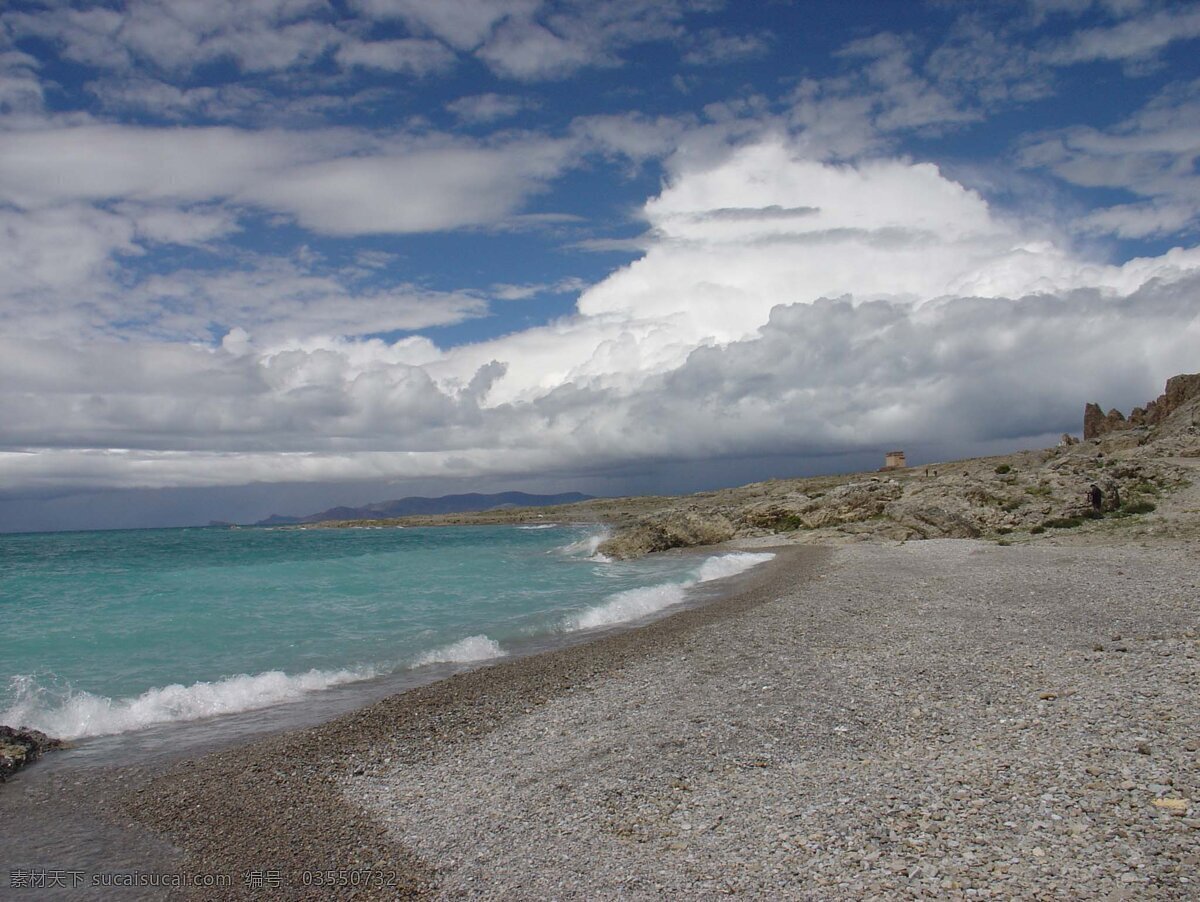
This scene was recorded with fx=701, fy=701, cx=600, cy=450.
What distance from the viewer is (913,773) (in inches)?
283

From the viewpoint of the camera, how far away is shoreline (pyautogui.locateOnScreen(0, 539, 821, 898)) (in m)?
7.24

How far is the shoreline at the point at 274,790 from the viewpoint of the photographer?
7.24 meters

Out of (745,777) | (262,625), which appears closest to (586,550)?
(262,625)

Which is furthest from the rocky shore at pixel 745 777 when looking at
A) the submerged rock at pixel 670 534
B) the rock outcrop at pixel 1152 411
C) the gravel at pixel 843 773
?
the rock outcrop at pixel 1152 411

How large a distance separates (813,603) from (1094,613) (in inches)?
256

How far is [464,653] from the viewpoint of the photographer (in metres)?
17.5

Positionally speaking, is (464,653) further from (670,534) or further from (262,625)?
(670,534)

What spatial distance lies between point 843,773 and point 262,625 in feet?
72.7

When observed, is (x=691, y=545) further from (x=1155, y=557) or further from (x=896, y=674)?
(x=896, y=674)

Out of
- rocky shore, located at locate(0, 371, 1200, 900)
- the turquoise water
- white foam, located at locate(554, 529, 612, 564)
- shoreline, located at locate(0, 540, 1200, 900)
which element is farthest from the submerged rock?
shoreline, located at locate(0, 540, 1200, 900)

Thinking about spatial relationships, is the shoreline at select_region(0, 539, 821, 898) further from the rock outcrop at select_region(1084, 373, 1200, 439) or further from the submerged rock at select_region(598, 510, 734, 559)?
the rock outcrop at select_region(1084, 373, 1200, 439)

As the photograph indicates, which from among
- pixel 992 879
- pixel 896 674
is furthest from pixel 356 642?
pixel 992 879

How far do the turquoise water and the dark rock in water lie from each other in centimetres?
106

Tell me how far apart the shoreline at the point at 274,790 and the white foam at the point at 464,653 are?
256 centimetres
